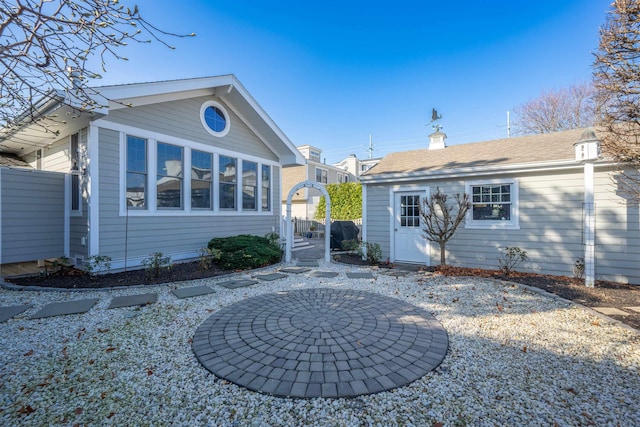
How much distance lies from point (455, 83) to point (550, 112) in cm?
896

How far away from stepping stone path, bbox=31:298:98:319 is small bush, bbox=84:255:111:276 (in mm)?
1399

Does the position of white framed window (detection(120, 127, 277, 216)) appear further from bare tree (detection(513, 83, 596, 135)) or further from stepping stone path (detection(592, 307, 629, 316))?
bare tree (detection(513, 83, 596, 135))

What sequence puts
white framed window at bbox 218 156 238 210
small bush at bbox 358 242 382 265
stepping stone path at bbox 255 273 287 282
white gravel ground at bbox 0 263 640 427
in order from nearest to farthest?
white gravel ground at bbox 0 263 640 427 → stepping stone path at bbox 255 273 287 282 → small bush at bbox 358 242 382 265 → white framed window at bbox 218 156 238 210

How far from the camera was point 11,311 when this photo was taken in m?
4.25

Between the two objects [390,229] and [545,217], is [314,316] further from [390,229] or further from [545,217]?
[545,217]

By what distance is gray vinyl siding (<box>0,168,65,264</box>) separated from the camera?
6.29 meters

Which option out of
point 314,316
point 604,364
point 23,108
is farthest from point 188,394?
point 604,364

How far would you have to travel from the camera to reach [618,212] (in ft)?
19.4

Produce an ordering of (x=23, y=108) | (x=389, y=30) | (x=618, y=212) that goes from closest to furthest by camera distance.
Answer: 1. (x=23, y=108)
2. (x=618, y=212)
3. (x=389, y=30)

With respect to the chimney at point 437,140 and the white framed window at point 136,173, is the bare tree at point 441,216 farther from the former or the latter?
the white framed window at point 136,173

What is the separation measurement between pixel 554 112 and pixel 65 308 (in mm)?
25358

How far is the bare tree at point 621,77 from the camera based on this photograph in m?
3.99

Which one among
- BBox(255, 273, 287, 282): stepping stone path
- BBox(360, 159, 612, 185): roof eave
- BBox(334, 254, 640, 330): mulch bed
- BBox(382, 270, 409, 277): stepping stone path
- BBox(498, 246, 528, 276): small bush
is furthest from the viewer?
BBox(382, 270, 409, 277): stepping stone path

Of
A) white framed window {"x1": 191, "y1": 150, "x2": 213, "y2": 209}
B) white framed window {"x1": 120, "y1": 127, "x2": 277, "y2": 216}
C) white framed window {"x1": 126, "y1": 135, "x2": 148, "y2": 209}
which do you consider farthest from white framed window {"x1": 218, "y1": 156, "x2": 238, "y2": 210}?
white framed window {"x1": 126, "y1": 135, "x2": 148, "y2": 209}
